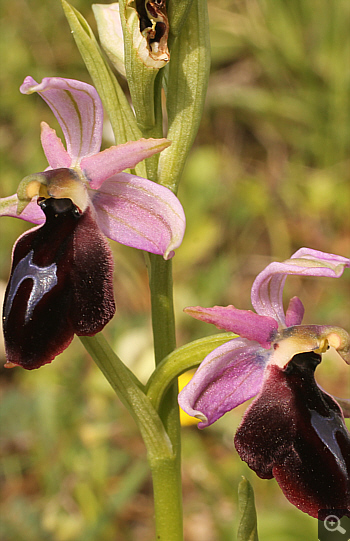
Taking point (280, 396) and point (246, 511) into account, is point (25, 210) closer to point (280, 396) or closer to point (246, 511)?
point (280, 396)

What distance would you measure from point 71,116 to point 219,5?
3.41m

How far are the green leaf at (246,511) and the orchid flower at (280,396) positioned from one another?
0.12 feet

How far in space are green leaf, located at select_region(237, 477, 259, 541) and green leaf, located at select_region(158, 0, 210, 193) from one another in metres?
0.63

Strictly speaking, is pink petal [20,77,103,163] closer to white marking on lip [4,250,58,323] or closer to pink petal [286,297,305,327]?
white marking on lip [4,250,58,323]

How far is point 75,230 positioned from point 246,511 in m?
0.64

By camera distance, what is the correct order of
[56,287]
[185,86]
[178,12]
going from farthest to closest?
[185,86]
[178,12]
[56,287]

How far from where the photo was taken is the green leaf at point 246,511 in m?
1.23

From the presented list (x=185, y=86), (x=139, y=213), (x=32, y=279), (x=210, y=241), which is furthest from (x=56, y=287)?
(x=210, y=241)

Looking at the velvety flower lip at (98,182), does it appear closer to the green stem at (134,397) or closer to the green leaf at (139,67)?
the green leaf at (139,67)

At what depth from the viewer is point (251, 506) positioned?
125cm

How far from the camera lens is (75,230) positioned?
4.09 ft

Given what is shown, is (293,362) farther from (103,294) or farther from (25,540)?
(25,540)

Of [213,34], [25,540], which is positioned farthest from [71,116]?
[213,34]

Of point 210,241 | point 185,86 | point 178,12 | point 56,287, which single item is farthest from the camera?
point 210,241
